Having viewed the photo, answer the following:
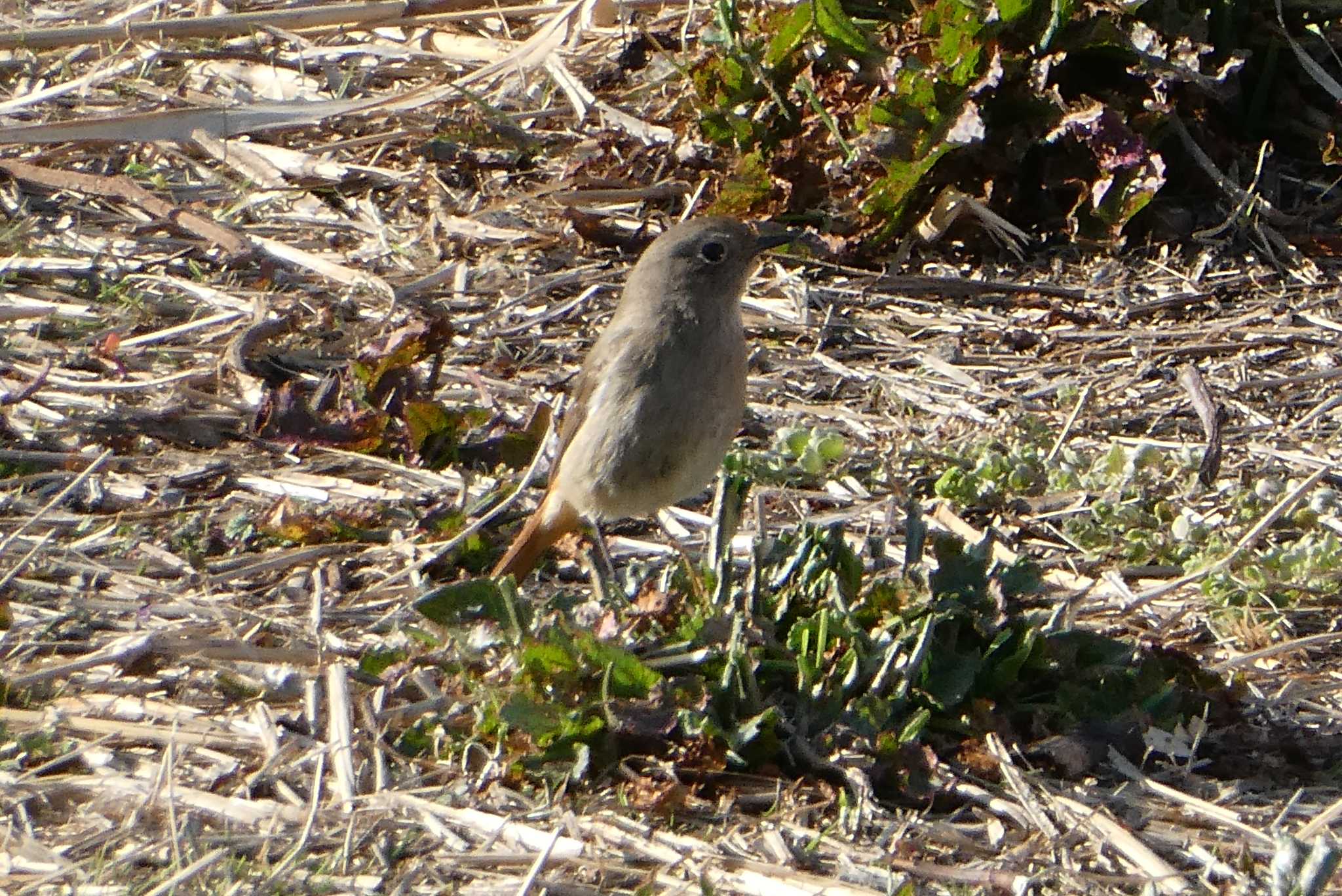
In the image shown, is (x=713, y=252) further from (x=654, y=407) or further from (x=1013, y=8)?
(x=1013, y=8)

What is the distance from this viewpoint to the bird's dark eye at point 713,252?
213 inches

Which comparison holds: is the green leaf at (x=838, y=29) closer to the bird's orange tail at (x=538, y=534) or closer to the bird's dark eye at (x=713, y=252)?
the bird's dark eye at (x=713, y=252)

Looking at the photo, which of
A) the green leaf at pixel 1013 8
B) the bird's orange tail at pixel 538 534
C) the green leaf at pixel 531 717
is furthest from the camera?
the green leaf at pixel 1013 8

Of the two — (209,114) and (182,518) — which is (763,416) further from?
(209,114)

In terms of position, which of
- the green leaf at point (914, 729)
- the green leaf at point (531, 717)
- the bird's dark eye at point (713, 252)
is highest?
the bird's dark eye at point (713, 252)

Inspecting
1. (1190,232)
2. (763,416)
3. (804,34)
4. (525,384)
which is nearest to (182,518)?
(525,384)

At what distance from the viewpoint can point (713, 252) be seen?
5.43 m

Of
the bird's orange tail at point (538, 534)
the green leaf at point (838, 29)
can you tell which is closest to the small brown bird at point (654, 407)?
the bird's orange tail at point (538, 534)

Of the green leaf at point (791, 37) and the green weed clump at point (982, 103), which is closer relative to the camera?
the green weed clump at point (982, 103)

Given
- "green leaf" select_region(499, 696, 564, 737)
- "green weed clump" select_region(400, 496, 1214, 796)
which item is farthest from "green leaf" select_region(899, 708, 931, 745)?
"green leaf" select_region(499, 696, 564, 737)

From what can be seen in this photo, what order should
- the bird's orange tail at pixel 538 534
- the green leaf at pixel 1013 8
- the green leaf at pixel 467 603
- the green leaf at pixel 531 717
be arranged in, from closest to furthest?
1. the green leaf at pixel 531 717
2. the green leaf at pixel 467 603
3. the bird's orange tail at pixel 538 534
4. the green leaf at pixel 1013 8

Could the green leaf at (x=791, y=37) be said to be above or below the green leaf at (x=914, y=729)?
above

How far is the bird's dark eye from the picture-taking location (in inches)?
213

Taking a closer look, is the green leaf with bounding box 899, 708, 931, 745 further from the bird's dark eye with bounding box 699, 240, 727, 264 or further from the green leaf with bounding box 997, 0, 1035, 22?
the green leaf with bounding box 997, 0, 1035, 22
